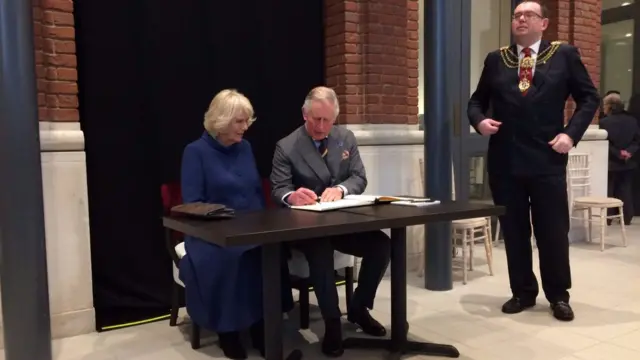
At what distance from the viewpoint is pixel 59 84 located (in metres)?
2.78

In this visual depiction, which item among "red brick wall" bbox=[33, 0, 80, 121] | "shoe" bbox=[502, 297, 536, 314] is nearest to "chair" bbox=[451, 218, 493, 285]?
"shoe" bbox=[502, 297, 536, 314]

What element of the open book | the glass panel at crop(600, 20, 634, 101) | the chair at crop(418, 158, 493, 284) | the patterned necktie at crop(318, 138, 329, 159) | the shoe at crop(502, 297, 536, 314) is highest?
the glass panel at crop(600, 20, 634, 101)

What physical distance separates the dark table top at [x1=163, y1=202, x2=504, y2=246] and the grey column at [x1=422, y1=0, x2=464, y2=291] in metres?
1.25

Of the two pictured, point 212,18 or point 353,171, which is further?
point 212,18

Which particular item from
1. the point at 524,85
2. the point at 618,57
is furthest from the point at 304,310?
the point at 618,57

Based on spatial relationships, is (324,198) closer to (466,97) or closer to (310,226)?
(310,226)

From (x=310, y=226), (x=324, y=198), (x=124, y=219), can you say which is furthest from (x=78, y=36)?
(x=310, y=226)

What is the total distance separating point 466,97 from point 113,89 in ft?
7.78

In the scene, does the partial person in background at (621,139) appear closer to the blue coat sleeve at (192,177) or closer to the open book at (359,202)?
the open book at (359,202)

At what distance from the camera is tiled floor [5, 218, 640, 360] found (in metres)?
2.59

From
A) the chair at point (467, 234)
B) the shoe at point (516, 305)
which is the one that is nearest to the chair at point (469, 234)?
the chair at point (467, 234)

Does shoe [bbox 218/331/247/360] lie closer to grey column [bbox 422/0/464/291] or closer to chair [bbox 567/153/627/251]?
grey column [bbox 422/0/464/291]

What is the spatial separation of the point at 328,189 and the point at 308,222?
0.62 metres

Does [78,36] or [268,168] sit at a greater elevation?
[78,36]
